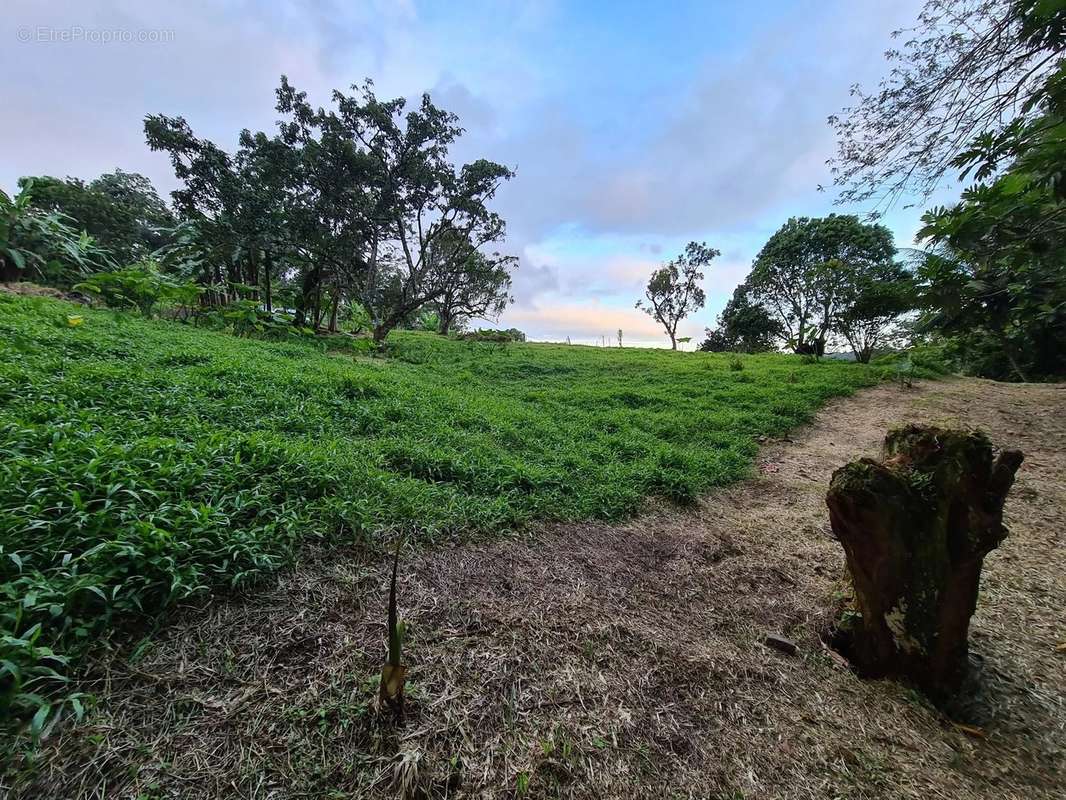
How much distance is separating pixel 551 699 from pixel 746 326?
23.0m

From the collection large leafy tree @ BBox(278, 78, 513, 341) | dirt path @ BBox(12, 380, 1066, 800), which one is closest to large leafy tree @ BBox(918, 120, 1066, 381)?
dirt path @ BBox(12, 380, 1066, 800)

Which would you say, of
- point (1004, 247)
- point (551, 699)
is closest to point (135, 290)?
point (551, 699)

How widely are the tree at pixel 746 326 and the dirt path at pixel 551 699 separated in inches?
784

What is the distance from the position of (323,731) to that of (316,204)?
12408 mm

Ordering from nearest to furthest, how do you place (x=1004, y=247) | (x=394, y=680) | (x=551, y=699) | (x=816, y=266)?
(x=394, y=680)
(x=551, y=699)
(x=1004, y=247)
(x=816, y=266)

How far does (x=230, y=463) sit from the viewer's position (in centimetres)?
241

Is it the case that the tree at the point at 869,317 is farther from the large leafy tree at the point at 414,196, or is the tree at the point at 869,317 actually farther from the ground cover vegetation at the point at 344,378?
the large leafy tree at the point at 414,196

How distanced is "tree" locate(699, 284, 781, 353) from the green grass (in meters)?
15.1

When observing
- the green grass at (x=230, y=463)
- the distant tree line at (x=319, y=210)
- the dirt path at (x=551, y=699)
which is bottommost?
the dirt path at (x=551, y=699)

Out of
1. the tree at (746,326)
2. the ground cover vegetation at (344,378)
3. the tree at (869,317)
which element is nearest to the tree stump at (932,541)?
the ground cover vegetation at (344,378)

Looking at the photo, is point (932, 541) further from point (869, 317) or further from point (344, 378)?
point (869, 317)

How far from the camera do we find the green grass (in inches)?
61.4

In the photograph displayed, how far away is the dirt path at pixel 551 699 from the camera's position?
1.30 m

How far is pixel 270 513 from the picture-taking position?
2.21m
